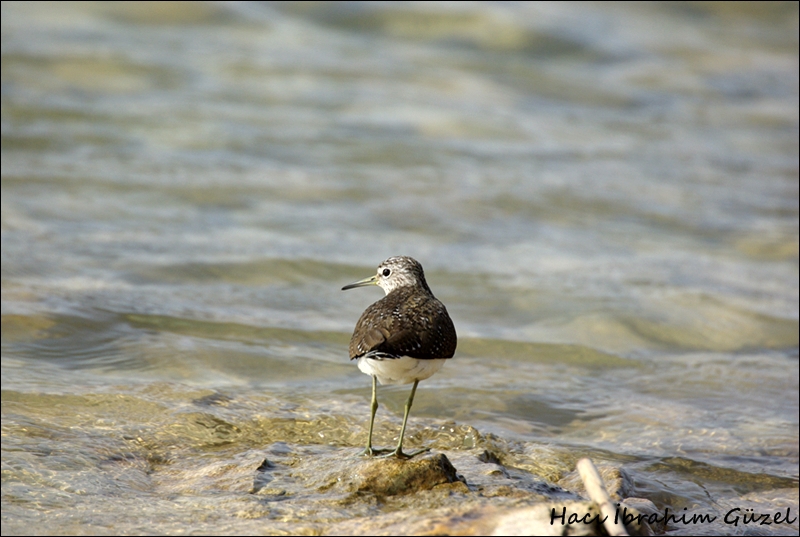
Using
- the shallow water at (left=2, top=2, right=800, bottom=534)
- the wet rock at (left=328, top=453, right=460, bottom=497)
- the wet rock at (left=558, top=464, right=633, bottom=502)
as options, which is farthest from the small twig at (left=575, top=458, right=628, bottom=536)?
the wet rock at (left=558, top=464, right=633, bottom=502)

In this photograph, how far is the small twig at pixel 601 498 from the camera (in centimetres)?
346

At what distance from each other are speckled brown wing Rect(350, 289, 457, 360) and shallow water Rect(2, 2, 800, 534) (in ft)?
2.60

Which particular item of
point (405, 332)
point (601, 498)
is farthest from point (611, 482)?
point (601, 498)

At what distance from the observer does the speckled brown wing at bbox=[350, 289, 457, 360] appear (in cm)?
444

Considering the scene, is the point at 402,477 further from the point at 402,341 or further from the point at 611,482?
the point at 611,482

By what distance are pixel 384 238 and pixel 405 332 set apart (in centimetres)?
712

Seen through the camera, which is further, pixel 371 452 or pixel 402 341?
pixel 371 452

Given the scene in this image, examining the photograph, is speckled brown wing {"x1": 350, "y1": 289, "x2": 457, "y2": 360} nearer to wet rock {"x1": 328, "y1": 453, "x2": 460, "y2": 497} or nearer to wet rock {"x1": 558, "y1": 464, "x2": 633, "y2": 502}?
wet rock {"x1": 328, "y1": 453, "x2": 460, "y2": 497}

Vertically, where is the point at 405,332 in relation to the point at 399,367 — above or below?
above

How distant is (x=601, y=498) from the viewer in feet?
11.5

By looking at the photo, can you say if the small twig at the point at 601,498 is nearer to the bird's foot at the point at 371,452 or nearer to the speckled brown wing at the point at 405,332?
the speckled brown wing at the point at 405,332

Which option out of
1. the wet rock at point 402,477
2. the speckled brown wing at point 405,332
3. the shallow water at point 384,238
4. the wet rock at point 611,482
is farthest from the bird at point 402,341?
the wet rock at point 611,482

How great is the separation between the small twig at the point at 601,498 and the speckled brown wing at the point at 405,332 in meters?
1.13

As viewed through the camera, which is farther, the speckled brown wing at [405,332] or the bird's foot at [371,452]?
the bird's foot at [371,452]
